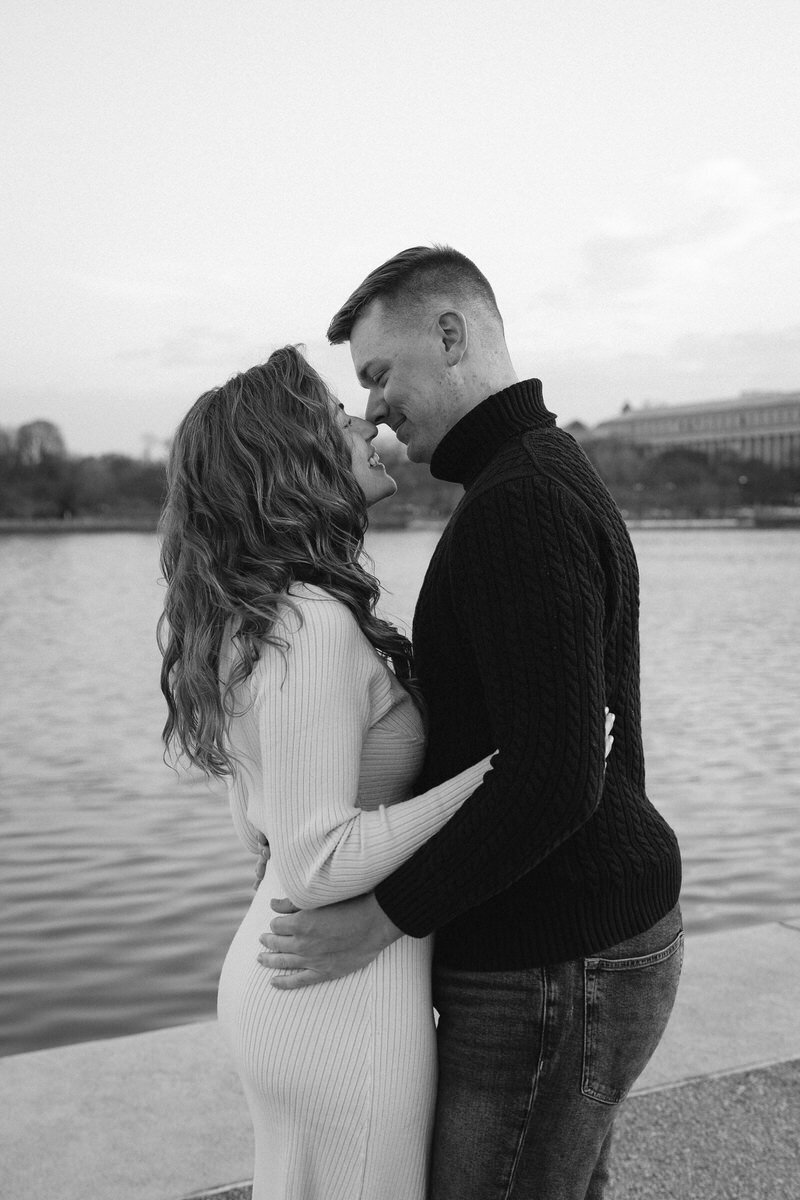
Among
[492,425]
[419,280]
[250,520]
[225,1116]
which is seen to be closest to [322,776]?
[250,520]

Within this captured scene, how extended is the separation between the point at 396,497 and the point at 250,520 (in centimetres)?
10451

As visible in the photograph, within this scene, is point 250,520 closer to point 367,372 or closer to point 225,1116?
point 367,372

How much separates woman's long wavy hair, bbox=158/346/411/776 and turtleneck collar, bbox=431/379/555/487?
21 cm

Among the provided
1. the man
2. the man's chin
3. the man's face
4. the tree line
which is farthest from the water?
the tree line

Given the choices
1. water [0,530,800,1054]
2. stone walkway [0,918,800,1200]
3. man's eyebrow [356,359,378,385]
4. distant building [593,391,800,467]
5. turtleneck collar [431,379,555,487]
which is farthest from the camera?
distant building [593,391,800,467]

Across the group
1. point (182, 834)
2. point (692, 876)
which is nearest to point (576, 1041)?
point (692, 876)

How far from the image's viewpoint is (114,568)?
5853cm

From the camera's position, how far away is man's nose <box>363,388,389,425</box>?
7.34 feet

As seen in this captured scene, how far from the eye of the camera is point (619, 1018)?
1927 millimetres

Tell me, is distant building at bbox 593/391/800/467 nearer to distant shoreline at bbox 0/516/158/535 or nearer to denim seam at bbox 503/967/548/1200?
distant shoreline at bbox 0/516/158/535

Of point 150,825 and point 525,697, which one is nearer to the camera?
point 525,697

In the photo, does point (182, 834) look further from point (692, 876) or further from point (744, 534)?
point (744, 534)

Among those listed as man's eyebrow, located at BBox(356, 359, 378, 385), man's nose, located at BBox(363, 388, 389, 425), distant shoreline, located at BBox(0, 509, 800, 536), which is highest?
man's eyebrow, located at BBox(356, 359, 378, 385)

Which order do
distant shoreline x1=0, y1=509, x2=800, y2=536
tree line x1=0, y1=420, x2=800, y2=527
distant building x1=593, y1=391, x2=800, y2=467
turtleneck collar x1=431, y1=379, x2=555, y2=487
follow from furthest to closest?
distant building x1=593, y1=391, x2=800, y2=467
tree line x1=0, y1=420, x2=800, y2=527
distant shoreline x1=0, y1=509, x2=800, y2=536
turtleneck collar x1=431, y1=379, x2=555, y2=487
